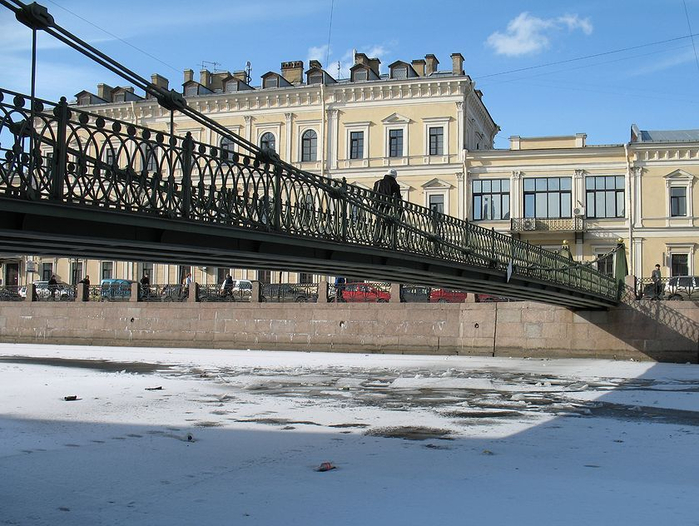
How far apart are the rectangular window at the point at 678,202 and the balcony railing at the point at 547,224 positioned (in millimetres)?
3606

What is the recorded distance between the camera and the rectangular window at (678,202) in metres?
33.9

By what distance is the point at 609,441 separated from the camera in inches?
368

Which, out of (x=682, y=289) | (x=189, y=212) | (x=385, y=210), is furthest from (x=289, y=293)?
(x=189, y=212)

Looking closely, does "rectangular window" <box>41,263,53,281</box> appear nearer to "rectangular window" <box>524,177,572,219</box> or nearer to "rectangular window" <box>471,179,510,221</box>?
"rectangular window" <box>471,179,510,221</box>

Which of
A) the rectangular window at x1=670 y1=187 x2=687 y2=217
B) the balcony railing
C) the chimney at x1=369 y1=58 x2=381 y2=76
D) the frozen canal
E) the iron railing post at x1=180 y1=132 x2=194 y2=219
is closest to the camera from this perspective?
the frozen canal

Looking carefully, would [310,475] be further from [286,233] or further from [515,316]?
[515,316]

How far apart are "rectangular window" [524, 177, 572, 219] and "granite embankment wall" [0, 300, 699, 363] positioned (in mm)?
11228

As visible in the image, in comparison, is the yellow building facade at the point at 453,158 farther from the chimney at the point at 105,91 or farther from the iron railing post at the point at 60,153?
the iron railing post at the point at 60,153

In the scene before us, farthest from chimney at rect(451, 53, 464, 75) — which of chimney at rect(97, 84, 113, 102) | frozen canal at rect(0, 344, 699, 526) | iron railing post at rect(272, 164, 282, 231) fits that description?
iron railing post at rect(272, 164, 282, 231)

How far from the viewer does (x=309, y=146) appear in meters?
38.0

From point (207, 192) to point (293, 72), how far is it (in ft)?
94.8

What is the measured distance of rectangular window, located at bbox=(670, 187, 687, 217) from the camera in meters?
33.9

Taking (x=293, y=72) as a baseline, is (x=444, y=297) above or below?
below

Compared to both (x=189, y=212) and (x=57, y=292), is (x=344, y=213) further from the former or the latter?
(x=57, y=292)
